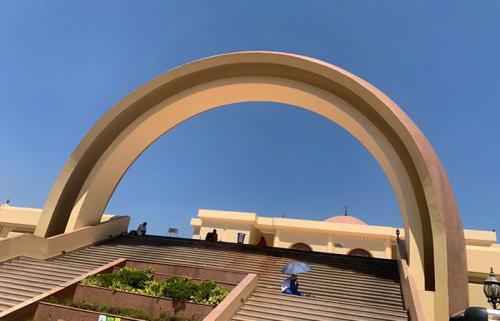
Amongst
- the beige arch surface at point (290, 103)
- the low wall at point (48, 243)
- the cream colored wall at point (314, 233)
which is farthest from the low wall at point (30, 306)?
the cream colored wall at point (314, 233)

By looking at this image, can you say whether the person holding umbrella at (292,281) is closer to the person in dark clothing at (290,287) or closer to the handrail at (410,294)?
the person in dark clothing at (290,287)

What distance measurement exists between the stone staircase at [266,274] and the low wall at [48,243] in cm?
33

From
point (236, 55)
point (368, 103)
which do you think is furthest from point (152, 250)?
point (368, 103)

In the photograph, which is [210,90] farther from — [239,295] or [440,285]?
[440,285]

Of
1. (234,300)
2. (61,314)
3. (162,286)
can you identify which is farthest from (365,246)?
(61,314)

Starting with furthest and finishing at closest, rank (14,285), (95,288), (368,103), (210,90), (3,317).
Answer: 1. (210,90)
2. (368,103)
3. (14,285)
4. (95,288)
5. (3,317)

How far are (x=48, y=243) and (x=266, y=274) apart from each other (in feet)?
25.2

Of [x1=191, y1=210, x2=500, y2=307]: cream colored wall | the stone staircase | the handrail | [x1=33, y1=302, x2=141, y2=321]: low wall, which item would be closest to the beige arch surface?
the handrail

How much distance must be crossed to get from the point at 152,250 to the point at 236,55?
8.00m

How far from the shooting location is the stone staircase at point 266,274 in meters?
8.91

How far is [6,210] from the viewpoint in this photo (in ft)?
78.6

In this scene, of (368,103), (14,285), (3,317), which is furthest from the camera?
(368,103)

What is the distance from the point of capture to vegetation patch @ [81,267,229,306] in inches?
350

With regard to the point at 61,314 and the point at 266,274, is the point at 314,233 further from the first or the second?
the point at 61,314
